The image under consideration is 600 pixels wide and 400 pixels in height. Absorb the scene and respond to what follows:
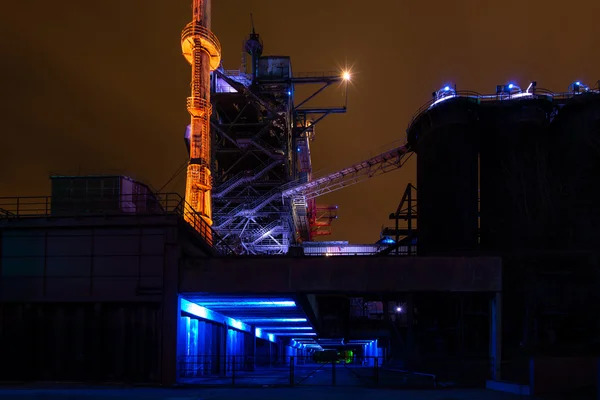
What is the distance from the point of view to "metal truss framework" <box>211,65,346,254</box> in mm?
70250

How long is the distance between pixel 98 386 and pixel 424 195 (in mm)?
33024

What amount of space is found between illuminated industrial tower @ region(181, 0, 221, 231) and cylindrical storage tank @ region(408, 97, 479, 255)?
18382mm

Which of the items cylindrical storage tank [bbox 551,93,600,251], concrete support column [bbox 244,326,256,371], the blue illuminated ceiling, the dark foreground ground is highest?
cylindrical storage tank [bbox 551,93,600,251]

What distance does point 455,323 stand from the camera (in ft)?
142

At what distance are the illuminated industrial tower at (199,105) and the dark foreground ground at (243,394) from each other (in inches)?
1091

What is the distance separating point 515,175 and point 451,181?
482 centimetres

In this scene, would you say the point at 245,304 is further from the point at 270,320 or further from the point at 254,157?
the point at 254,157

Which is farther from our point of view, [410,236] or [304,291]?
[410,236]

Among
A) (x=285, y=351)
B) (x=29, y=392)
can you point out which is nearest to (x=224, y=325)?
(x=29, y=392)

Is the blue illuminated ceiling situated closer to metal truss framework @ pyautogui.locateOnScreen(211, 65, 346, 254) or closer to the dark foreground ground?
the dark foreground ground

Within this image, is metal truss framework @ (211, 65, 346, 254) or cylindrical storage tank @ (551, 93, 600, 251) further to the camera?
metal truss framework @ (211, 65, 346, 254)

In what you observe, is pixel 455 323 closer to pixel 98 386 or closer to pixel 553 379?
pixel 553 379

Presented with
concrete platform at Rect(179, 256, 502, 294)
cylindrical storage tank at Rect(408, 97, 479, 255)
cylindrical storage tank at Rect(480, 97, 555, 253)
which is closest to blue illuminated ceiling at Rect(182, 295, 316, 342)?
concrete platform at Rect(179, 256, 502, 294)

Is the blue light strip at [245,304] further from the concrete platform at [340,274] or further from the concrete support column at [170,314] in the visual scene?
the concrete platform at [340,274]
